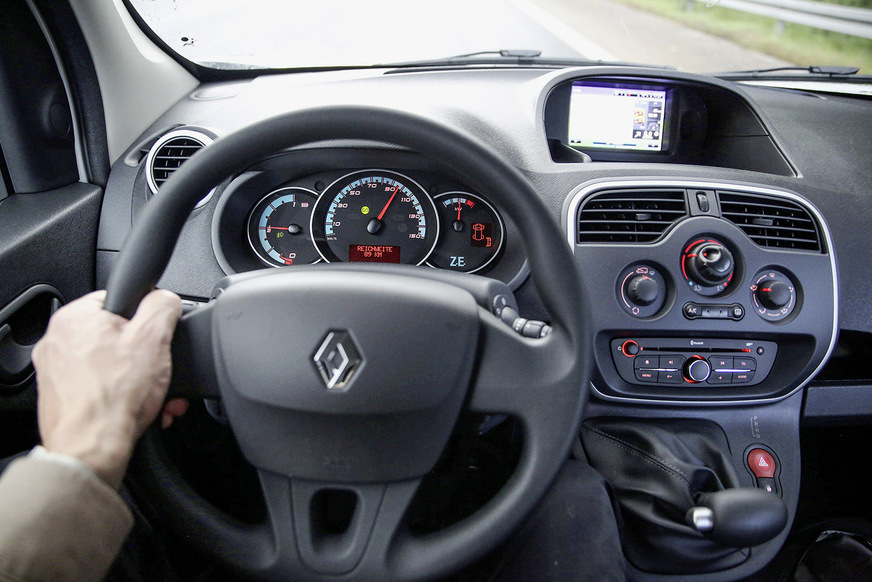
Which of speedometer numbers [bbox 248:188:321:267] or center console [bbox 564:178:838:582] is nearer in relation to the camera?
center console [bbox 564:178:838:582]

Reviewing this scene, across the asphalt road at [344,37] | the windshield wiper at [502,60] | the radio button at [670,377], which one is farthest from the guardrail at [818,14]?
the radio button at [670,377]

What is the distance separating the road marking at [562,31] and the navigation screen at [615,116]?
274 millimetres

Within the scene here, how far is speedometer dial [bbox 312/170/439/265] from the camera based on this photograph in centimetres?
178

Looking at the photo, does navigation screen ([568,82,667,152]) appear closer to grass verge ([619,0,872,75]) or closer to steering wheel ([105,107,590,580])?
grass verge ([619,0,872,75])

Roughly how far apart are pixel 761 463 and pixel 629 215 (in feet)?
2.55

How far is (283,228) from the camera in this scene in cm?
186

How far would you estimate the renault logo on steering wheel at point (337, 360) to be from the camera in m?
0.90

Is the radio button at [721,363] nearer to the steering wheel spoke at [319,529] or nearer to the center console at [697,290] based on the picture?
the center console at [697,290]

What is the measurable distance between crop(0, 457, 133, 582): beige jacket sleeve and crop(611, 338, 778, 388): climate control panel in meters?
1.24

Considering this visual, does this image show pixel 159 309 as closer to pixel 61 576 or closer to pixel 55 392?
pixel 55 392

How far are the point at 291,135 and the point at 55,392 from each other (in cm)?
49

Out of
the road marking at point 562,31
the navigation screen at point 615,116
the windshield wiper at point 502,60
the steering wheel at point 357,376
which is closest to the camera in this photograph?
the steering wheel at point 357,376

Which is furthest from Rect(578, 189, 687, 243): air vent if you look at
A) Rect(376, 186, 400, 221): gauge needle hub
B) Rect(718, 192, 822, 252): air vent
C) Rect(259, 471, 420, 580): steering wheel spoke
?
Rect(259, 471, 420, 580): steering wheel spoke

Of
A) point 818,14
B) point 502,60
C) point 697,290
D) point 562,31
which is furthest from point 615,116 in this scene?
point 562,31
